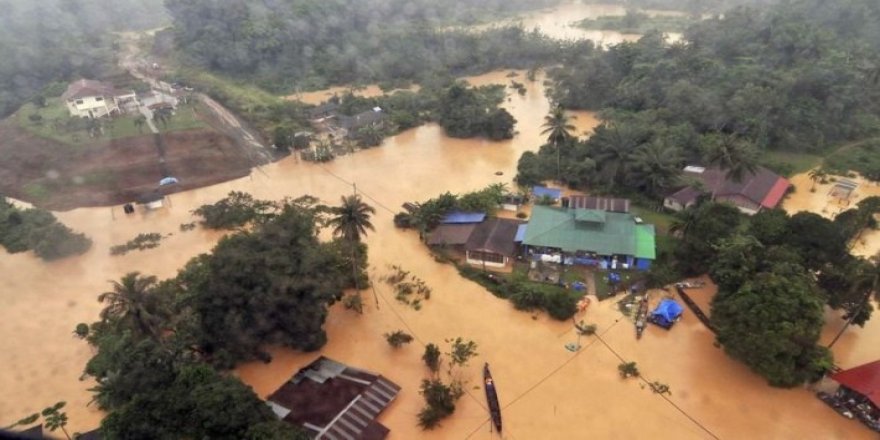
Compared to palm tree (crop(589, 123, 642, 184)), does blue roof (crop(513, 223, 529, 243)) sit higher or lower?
lower

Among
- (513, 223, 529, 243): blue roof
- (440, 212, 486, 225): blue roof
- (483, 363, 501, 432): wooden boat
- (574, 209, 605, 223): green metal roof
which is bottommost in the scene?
(483, 363, 501, 432): wooden boat

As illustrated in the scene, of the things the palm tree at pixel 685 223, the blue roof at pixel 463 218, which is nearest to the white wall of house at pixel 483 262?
the blue roof at pixel 463 218

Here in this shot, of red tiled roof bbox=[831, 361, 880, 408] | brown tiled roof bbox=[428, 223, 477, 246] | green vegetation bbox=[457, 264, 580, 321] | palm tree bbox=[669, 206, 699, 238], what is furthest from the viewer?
brown tiled roof bbox=[428, 223, 477, 246]

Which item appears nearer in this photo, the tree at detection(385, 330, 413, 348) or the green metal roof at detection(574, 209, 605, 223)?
the tree at detection(385, 330, 413, 348)

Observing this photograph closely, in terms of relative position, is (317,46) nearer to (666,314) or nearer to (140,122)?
(140,122)

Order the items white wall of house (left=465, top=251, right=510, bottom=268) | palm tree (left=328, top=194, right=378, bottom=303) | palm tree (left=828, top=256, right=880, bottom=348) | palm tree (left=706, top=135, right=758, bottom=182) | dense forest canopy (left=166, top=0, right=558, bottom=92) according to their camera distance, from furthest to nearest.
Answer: dense forest canopy (left=166, top=0, right=558, bottom=92) < palm tree (left=706, top=135, right=758, bottom=182) < white wall of house (left=465, top=251, right=510, bottom=268) < palm tree (left=328, top=194, right=378, bottom=303) < palm tree (left=828, top=256, right=880, bottom=348)

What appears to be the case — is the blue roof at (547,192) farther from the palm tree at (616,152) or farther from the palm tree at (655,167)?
the palm tree at (655,167)

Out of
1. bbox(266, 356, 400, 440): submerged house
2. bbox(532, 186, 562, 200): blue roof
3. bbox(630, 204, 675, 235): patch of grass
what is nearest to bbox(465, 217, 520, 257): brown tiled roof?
bbox(532, 186, 562, 200): blue roof

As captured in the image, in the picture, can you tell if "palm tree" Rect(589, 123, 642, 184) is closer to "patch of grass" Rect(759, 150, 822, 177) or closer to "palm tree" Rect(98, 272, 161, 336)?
"patch of grass" Rect(759, 150, 822, 177)
